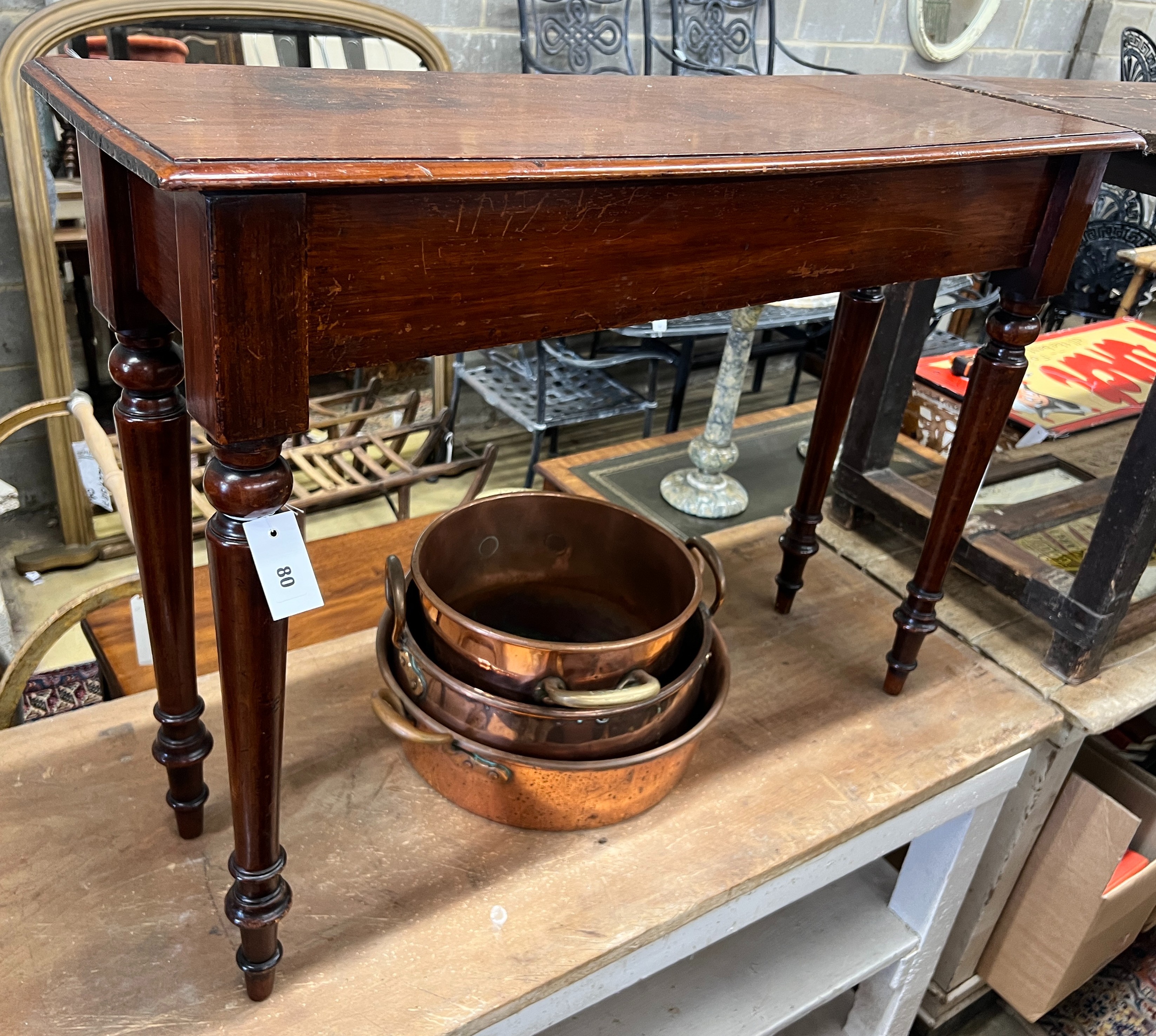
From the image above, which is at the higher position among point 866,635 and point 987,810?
point 866,635

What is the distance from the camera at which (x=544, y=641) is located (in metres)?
1.03

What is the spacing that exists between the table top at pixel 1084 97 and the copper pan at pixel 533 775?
0.69 m

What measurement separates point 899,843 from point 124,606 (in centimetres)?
117

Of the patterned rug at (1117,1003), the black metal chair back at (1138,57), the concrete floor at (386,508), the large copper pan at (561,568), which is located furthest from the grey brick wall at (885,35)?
the patterned rug at (1117,1003)

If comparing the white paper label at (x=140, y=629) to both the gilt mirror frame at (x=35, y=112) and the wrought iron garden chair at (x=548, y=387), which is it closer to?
the gilt mirror frame at (x=35, y=112)

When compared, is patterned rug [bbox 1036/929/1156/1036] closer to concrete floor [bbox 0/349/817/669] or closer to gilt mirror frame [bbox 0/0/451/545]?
concrete floor [bbox 0/349/817/669]

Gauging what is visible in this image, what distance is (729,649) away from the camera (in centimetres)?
136

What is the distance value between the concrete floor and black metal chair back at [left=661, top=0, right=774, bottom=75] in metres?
1.09

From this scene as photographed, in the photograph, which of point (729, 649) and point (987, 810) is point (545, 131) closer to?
point (729, 649)

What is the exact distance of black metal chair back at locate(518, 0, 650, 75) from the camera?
106 inches

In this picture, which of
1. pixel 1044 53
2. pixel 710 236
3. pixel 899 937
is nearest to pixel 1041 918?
pixel 899 937

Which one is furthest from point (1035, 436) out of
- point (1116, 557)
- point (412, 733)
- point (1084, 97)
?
point (412, 733)

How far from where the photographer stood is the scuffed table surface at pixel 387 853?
0.85 m

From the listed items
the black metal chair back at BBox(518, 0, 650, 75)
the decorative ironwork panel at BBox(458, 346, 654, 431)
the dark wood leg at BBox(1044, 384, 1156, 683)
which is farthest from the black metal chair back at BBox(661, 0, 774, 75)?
the dark wood leg at BBox(1044, 384, 1156, 683)
